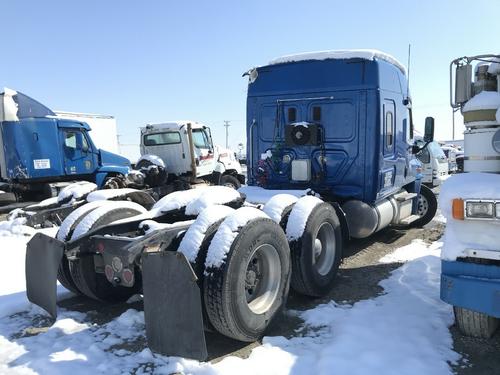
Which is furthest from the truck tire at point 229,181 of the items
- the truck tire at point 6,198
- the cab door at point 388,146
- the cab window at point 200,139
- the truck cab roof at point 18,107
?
the cab door at point 388,146

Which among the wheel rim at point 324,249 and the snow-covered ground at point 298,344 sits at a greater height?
the wheel rim at point 324,249

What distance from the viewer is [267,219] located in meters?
3.98

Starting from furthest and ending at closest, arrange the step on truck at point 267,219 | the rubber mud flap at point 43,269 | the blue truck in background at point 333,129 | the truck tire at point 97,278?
1. the blue truck in background at point 333,129
2. the truck tire at point 97,278
3. the rubber mud flap at point 43,269
4. the step on truck at point 267,219

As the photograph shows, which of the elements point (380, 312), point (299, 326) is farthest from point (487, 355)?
point (299, 326)

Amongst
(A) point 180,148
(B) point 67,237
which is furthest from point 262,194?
(A) point 180,148

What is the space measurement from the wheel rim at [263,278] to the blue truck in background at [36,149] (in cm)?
1059

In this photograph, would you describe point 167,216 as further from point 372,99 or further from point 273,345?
point 372,99

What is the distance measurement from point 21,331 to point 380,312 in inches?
133

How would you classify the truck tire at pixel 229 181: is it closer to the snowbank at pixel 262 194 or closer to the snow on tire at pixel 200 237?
the snowbank at pixel 262 194

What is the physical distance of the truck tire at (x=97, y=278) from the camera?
4301mm

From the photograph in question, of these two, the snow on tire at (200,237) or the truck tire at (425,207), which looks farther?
the truck tire at (425,207)

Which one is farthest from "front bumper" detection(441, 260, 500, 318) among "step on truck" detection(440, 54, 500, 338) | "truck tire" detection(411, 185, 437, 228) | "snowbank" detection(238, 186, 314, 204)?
"truck tire" detection(411, 185, 437, 228)

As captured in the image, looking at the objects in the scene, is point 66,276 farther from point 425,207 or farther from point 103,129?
point 103,129

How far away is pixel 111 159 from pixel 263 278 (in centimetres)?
1167
